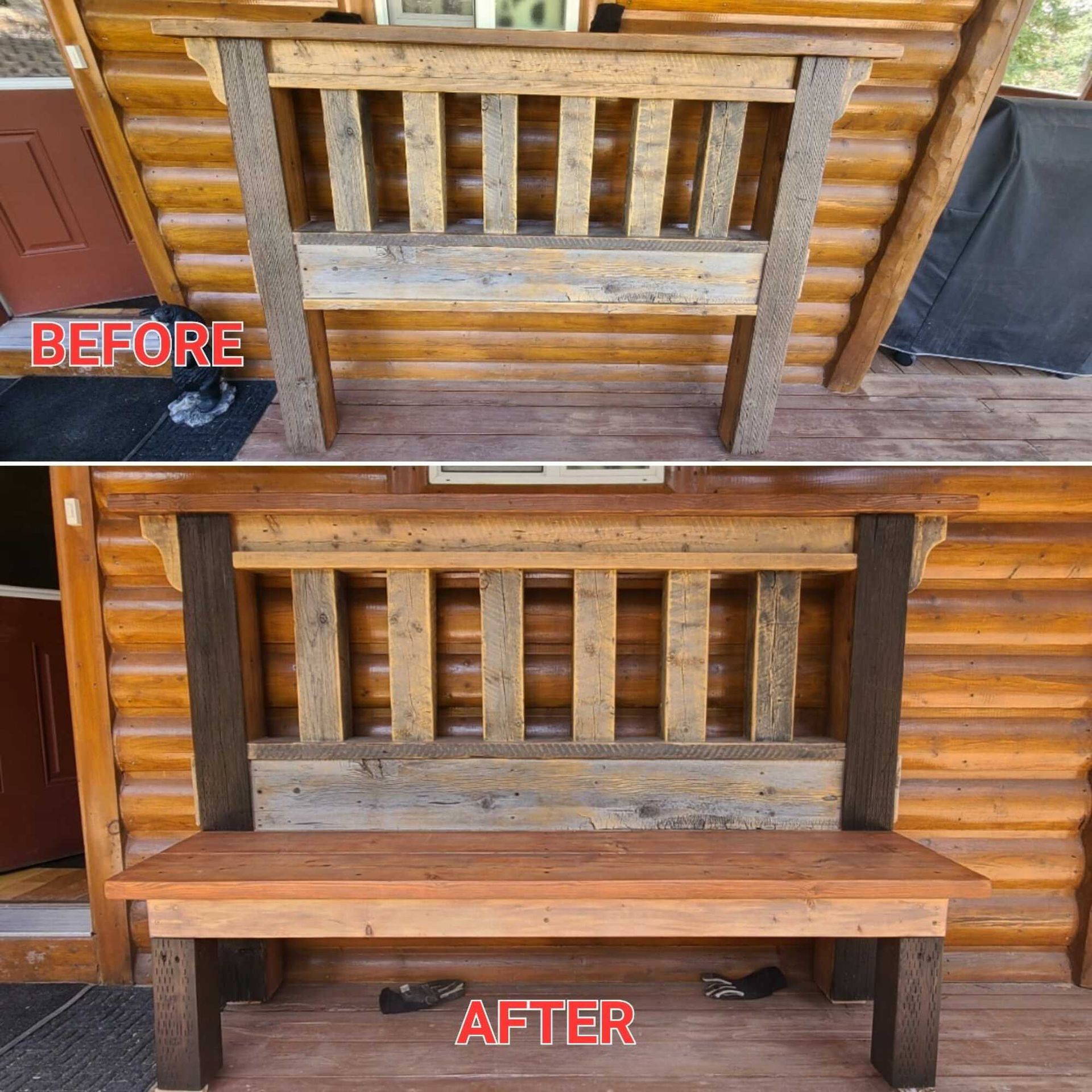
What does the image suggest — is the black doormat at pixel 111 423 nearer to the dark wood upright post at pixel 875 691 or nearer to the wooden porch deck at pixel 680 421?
the wooden porch deck at pixel 680 421

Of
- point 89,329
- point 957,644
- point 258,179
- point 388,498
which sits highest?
point 258,179

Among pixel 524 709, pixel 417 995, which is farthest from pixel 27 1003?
pixel 524 709

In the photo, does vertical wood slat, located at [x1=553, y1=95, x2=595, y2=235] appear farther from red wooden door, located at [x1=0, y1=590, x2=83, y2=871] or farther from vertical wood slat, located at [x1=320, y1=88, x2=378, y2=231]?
red wooden door, located at [x1=0, y1=590, x2=83, y2=871]

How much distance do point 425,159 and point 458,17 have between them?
67 cm

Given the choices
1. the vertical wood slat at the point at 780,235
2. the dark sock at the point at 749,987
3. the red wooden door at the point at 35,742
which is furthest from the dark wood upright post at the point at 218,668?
the red wooden door at the point at 35,742

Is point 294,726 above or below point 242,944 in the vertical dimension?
above

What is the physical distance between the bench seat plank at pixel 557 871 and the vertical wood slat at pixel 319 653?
337mm

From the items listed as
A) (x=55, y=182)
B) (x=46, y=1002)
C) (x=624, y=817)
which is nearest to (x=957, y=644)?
(x=624, y=817)

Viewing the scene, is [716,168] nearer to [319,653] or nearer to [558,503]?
[558,503]

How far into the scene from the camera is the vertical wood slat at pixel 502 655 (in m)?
2.44

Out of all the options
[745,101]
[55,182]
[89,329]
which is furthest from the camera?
[55,182]

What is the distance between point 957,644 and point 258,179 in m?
2.68

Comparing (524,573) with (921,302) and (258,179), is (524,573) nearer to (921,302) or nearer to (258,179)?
(258,179)

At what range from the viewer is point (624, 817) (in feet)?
8.27
